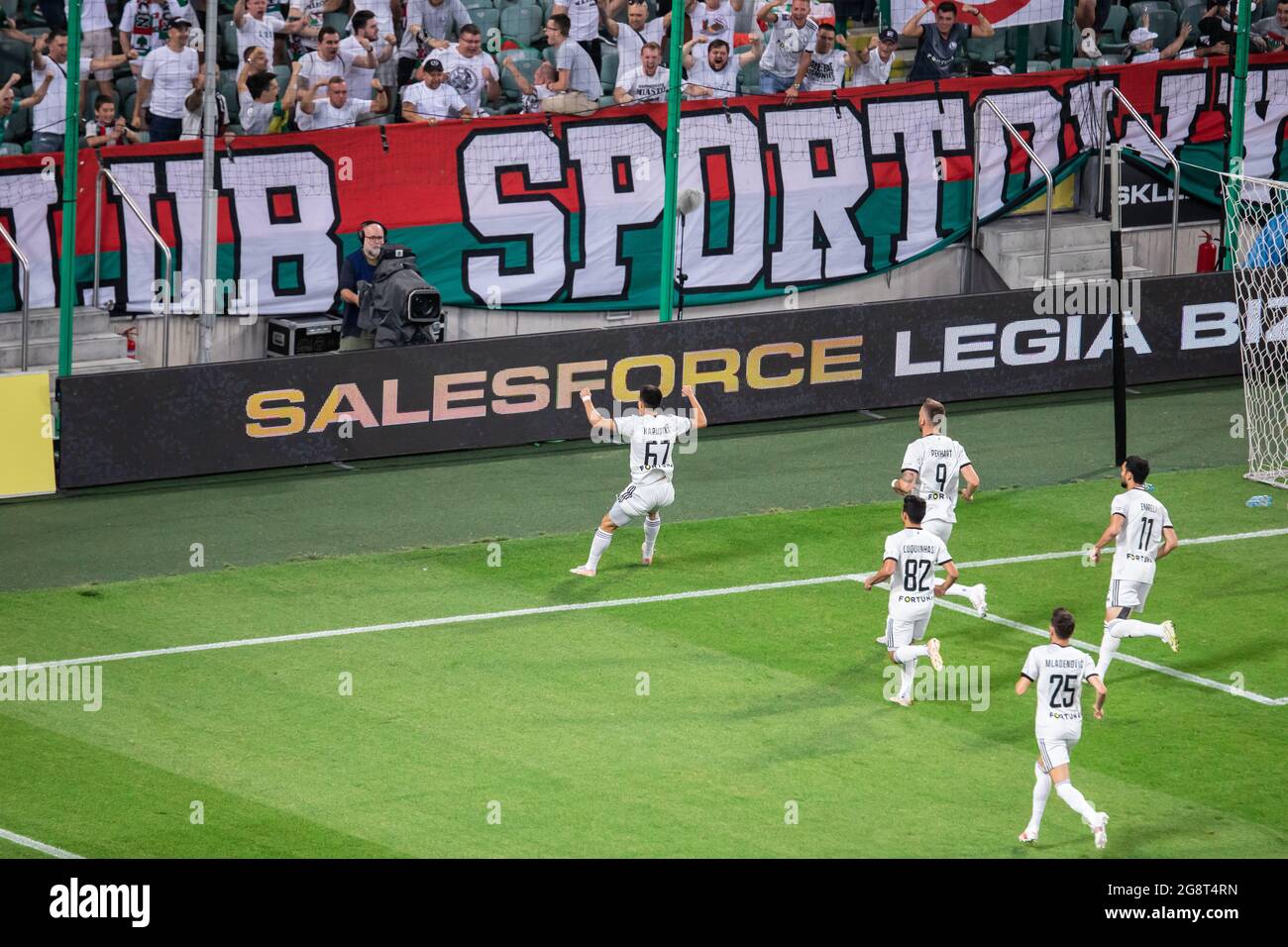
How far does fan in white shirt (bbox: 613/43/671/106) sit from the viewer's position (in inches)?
976

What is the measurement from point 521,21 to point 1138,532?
39.0ft

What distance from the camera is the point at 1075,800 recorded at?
12.8m

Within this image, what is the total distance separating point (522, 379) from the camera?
22328 millimetres

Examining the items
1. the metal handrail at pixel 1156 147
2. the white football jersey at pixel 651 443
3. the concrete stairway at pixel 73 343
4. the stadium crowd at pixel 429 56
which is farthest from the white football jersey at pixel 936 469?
the metal handrail at pixel 1156 147

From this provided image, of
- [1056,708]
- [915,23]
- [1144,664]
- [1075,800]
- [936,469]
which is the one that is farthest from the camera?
[915,23]

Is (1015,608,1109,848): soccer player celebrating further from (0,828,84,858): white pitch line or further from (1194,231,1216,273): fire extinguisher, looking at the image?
(1194,231,1216,273): fire extinguisher

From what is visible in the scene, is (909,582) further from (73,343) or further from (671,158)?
(73,343)

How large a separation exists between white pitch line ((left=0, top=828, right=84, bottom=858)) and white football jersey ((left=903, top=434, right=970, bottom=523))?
8.02 metres

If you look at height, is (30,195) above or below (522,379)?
above

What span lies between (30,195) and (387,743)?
9884 mm

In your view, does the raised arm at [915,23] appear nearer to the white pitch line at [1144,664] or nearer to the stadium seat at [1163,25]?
the stadium seat at [1163,25]

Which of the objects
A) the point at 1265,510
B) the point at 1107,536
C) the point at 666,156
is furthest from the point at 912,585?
the point at 666,156

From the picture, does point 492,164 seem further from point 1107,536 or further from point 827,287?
point 1107,536

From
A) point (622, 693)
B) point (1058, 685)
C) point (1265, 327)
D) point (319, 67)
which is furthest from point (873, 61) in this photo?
point (1058, 685)
